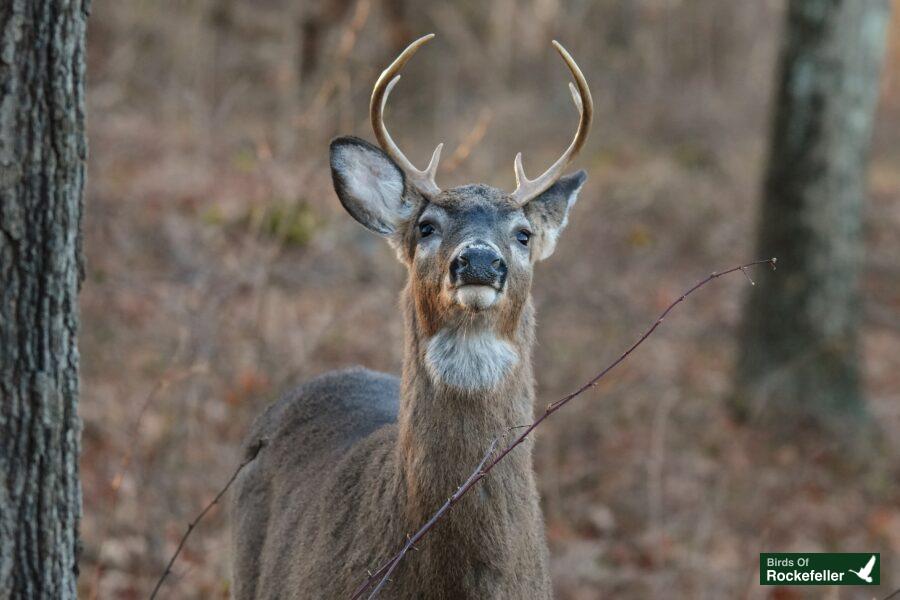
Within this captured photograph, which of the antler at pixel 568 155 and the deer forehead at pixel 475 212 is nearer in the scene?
the deer forehead at pixel 475 212

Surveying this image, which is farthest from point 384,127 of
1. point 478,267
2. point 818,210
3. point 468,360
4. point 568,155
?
point 818,210

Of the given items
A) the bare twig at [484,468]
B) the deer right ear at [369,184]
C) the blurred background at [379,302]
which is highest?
the blurred background at [379,302]

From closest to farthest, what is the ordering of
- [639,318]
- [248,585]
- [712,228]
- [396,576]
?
[396,576], [248,585], [639,318], [712,228]

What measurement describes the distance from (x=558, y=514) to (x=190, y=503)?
2.56 meters

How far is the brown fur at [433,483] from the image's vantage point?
12.0ft

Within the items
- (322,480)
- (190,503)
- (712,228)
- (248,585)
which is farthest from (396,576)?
(712,228)

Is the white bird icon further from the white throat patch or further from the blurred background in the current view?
the white throat patch

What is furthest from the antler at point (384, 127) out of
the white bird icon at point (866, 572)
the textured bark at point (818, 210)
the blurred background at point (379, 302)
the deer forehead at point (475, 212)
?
the textured bark at point (818, 210)

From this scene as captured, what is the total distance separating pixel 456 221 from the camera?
4.02 meters

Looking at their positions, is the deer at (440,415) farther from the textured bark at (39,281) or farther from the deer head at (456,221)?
the textured bark at (39,281)

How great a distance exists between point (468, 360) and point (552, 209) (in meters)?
0.90

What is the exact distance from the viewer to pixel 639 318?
10453 millimetres

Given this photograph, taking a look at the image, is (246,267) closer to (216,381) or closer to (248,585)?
(216,381)

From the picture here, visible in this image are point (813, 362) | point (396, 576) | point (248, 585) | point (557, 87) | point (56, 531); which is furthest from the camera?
point (557, 87)
